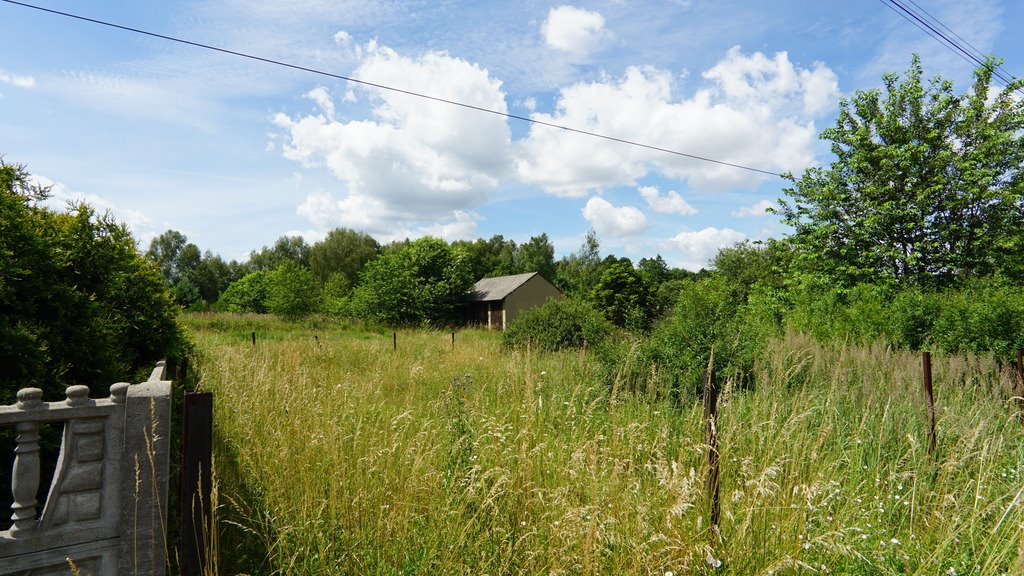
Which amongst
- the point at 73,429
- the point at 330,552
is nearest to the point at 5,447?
the point at 73,429

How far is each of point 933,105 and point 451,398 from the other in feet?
59.6

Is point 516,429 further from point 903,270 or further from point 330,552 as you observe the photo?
point 903,270

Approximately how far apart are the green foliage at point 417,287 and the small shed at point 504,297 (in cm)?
138

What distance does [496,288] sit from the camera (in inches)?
1554

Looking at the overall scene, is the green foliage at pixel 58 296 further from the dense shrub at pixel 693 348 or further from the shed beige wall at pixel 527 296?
the shed beige wall at pixel 527 296

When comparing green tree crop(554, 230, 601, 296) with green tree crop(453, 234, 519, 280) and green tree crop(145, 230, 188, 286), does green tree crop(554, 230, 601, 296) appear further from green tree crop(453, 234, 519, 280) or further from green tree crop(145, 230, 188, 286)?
green tree crop(145, 230, 188, 286)

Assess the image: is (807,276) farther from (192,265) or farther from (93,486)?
(192,265)

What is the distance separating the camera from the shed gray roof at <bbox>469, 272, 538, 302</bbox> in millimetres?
37609

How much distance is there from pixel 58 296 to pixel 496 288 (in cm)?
3617

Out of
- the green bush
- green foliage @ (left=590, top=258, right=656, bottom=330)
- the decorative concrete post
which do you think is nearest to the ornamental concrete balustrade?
the decorative concrete post

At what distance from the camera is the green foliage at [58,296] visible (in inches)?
116

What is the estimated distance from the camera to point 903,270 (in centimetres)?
1565

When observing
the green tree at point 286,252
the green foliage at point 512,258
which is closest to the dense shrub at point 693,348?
the green foliage at point 512,258

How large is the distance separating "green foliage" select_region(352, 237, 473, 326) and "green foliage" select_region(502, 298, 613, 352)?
71.0 feet
